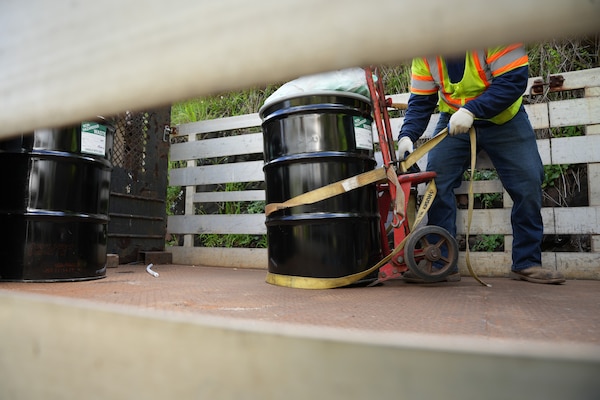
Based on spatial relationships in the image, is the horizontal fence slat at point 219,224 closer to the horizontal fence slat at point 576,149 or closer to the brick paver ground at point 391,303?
the brick paver ground at point 391,303

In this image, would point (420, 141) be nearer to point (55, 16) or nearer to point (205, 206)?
point (205, 206)

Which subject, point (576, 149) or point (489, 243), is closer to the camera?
point (576, 149)

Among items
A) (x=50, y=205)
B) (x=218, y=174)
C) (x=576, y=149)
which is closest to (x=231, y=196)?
(x=218, y=174)

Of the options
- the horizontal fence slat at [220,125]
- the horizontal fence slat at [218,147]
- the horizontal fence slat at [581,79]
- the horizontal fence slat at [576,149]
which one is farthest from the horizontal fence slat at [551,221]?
the horizontal fence slat at [220,125]

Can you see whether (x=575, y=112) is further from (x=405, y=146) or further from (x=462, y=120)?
(x=405, y=146)

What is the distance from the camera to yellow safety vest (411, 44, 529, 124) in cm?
225

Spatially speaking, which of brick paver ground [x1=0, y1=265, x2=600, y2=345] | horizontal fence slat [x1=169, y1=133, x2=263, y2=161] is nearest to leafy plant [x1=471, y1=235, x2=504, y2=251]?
brick paver ground [x1=0, y1=265, x2=600, y2=345]

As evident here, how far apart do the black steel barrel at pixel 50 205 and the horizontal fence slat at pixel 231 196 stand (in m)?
1.40

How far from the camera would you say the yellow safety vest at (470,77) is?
2246mm

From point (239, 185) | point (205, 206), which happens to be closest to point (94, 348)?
point (239, 185)

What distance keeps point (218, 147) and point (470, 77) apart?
2311 millimetres

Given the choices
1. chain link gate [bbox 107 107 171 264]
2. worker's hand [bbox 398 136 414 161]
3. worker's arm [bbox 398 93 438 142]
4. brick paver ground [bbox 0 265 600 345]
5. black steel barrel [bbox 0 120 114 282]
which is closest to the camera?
brick paver ground [bbox 0 265 600 345]

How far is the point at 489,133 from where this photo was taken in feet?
8.32

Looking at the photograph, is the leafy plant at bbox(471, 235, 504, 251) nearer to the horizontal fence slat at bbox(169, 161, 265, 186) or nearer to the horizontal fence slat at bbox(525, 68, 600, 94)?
the horizontal fence slat at bbox(525, 68, 600, 94)
